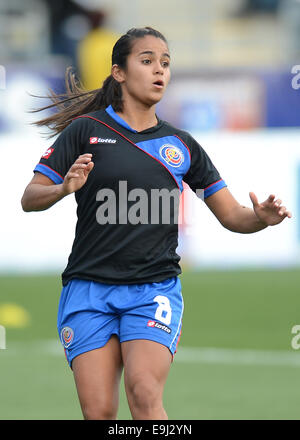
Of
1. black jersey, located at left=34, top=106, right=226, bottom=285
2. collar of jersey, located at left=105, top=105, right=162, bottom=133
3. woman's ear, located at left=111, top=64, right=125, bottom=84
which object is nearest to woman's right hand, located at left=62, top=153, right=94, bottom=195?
black jersey, located at left=34, top=106, right=226, bottom=285

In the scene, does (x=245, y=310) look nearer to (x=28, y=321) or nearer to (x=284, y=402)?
(x=28, y=321)

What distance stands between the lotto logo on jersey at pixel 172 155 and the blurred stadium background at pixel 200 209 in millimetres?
2567

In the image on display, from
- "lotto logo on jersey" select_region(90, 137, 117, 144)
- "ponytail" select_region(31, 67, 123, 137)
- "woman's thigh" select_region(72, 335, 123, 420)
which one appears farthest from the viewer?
"ponytail" select_region(31, 67, 123, 137)

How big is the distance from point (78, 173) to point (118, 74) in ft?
2.66

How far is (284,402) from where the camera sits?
7.53m

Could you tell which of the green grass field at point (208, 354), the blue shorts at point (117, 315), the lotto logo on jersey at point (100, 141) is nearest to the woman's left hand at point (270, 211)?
the blue shorts at point (117, 315)

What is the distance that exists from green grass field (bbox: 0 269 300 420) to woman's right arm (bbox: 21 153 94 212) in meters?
2.54

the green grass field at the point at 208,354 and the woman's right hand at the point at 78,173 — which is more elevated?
the woman's right hand at the point at 78,173

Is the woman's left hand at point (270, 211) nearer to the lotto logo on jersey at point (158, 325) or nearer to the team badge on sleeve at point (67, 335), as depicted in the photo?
the lotto logo on jersey at point (158, 325)

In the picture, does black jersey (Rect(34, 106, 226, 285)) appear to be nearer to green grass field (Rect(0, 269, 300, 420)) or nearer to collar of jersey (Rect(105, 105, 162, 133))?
collar of jersey (Rect(105, 105, 162, 133))

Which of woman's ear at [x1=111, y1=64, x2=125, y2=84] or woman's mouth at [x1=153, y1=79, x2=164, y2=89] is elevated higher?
woman's ear at [x1=111, y1=64, x2=125, y2=84]

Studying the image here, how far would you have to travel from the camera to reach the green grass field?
745 cm

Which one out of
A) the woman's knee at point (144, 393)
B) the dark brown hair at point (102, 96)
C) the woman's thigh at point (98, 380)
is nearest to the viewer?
the woman's knee at point (144, 393)

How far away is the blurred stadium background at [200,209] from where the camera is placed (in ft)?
27.8
